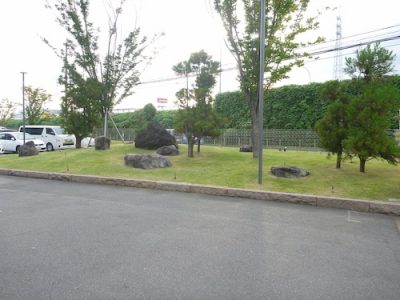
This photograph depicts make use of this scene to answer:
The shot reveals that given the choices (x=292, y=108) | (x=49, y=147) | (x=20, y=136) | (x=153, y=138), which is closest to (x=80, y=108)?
(x=153, y=138)

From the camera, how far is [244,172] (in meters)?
7.60

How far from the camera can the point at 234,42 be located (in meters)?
10.7

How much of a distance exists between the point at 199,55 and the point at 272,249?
60.7 feet

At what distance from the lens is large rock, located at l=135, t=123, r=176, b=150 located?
12.0 metres

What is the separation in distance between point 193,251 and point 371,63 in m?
6.35

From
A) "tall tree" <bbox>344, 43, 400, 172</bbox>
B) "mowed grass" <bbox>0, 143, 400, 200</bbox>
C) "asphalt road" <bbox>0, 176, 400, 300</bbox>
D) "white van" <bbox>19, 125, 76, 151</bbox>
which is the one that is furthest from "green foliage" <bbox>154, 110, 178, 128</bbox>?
"asphalt road" <bbox>0, 176, 400, 300</bbox>

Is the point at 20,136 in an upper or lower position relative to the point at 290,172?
upper

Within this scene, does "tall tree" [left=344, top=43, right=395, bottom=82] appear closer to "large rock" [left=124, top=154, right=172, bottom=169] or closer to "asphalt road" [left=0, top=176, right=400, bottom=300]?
"asphalt road" [left=0, top=176, right=400, bottom=300]

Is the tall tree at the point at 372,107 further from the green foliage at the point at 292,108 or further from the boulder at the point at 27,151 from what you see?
the boulder at the point at 27,151

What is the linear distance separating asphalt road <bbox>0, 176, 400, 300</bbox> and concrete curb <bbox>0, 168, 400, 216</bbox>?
25 cm

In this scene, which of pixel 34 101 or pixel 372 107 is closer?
pixel 372 107

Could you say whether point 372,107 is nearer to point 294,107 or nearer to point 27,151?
point 27,151

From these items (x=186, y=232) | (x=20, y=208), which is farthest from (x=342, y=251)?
(x=20, y=208)

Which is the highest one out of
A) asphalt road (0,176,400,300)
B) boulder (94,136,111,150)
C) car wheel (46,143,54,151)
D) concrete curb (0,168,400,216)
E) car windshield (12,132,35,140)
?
car windshield (12,132,35,140)
